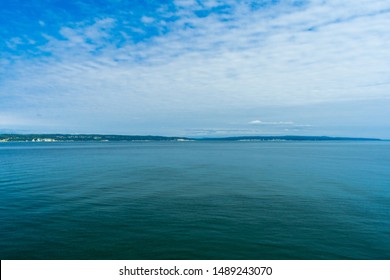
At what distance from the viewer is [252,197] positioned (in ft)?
110

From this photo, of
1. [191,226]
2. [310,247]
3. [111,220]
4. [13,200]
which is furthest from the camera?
[13,200]

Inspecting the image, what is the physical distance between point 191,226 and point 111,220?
24.1 feet

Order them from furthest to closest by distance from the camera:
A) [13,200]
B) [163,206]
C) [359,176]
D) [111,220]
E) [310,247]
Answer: [359,176], [13,200], [163,206], [111,220], [310,247]

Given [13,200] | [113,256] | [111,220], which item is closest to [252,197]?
[111,220]

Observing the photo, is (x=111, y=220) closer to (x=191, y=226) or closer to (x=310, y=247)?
(x=191, y=226)

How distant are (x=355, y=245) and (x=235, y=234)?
839cm

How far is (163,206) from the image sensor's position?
29172 mm

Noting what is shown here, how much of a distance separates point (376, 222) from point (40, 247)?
26960 mm

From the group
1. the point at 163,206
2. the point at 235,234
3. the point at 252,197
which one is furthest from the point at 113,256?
the point at 252,197

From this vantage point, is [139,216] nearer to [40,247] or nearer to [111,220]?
[111,220]

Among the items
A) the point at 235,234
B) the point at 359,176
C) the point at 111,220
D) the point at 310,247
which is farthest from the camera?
the point at 359,176

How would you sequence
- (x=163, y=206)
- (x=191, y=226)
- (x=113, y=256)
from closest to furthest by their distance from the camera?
(x=113, y=256) → (x=191, y=226) → (x=163, y=206)

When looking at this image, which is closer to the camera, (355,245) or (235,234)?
(355,245)

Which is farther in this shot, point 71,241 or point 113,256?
point 71,241
